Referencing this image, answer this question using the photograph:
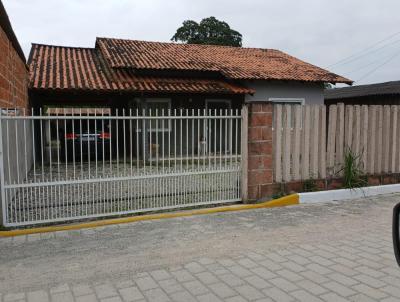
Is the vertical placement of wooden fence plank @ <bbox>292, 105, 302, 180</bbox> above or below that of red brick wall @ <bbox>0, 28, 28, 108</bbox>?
below

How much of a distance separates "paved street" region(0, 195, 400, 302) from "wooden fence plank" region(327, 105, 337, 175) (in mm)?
1650

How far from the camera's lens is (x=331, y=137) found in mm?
7430

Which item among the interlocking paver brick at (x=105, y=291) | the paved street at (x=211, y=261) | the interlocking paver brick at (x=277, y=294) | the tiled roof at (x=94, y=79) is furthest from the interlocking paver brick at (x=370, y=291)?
the tiled roof at (x=94, y=79)

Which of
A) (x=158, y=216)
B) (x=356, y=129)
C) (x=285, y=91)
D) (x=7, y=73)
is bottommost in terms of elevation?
(x=158, y=216)

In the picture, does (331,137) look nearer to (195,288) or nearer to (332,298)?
(332,298)

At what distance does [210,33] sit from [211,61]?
23.4 metres

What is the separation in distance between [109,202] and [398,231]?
17.8ft

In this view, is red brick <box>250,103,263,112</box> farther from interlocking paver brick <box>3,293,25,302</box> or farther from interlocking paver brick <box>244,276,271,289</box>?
interlocking paver brick <box>3,293,25,302</box>

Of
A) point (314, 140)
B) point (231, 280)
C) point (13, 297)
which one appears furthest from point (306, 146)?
point (13, 297)

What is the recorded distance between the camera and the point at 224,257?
428 centimetres

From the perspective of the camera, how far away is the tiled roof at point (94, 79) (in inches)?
527

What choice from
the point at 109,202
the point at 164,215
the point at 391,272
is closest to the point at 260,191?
the point at 164,215

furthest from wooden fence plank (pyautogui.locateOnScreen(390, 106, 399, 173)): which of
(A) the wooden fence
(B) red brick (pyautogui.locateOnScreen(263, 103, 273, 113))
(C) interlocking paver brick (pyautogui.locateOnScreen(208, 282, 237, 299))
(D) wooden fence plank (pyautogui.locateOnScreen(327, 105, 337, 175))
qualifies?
(C) interlocking paver brick (pyautogui.locateOnScreen(208, 282, 237, 299))

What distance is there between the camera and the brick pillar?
669 centimetres
